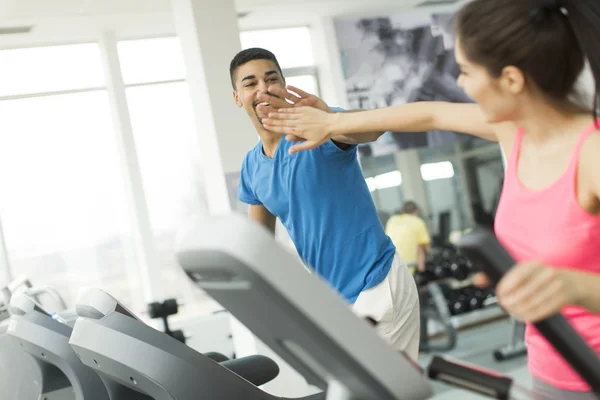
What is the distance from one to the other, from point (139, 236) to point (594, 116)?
6.43 metres

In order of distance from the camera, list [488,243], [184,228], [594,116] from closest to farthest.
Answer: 1. [488,243]
2. [184,228]
3. [594,116]

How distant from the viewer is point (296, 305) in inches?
30.9

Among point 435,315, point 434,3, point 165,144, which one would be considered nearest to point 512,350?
point 435,315

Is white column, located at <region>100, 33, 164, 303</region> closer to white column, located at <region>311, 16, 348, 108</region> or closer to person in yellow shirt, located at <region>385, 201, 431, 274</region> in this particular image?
white column, located at <region>311, 16, 348, 108</region>

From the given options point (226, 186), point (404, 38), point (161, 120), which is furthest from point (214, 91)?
point (404, 38)

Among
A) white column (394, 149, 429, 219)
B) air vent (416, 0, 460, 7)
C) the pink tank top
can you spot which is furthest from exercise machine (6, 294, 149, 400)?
air vent (416, 0, 460, 7)

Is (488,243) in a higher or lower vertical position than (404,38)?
lower

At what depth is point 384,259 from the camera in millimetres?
2234

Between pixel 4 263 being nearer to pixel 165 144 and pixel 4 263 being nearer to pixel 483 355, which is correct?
pixel 165 144

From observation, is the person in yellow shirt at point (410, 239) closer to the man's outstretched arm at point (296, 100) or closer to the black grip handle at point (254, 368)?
the black grip handle at point (254, 368)

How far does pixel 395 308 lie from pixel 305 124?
693 millimetres

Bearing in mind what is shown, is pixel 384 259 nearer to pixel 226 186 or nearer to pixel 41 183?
pixel 226 186

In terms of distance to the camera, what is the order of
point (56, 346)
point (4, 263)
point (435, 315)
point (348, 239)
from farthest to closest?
1. point (435, 315)
2. point (4, 263)
3. point (56, 346)
4. point (348, 239)

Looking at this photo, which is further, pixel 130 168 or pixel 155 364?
pixel 130 168
